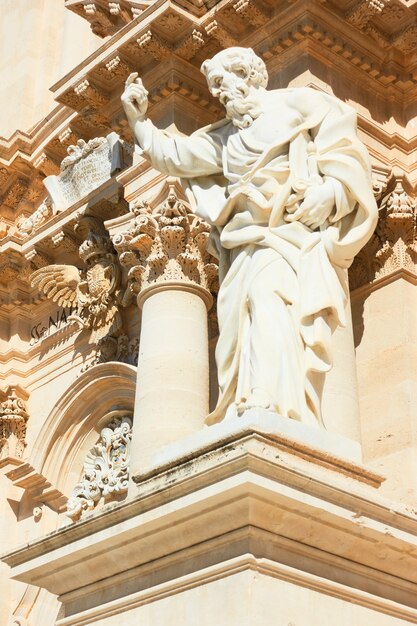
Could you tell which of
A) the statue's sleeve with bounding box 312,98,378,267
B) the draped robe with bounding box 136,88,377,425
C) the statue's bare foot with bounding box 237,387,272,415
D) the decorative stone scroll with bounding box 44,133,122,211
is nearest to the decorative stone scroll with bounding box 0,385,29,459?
A: the decorative stone scroll with bounding box 44,133,122,211

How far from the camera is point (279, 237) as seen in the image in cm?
626

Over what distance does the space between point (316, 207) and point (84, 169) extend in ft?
26.3

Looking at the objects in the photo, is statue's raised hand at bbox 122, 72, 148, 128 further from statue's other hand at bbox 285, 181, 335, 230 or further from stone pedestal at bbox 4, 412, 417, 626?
stone pedestal at bbox 4, 412, 417, 626

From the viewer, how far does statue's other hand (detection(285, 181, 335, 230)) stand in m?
6.25

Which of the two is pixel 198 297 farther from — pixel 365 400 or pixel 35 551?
pixel 35 551

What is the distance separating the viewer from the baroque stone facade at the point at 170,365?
5188 millimetres

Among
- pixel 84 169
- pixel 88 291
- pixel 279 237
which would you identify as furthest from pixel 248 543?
pixel 84 169

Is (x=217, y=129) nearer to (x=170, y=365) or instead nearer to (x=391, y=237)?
(x=170, y=365)

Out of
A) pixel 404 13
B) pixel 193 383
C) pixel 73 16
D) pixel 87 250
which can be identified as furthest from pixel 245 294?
pixel 73 16

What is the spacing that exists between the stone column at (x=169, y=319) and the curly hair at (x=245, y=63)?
3.38 m

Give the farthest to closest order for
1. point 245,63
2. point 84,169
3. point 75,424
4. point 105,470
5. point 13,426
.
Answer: point 13,426
point 84,169
point 75,424
point 105,470
point 245,63

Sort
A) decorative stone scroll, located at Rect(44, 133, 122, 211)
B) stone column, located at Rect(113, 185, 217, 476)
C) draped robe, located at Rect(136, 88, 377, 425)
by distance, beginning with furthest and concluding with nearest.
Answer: decorative stone scroll, located at Rect(44, 133, 122, 211)
stone column, located at Rect(113, 185, 217, 476)
draped robe, located at Rect(136, 88, 377, 425)

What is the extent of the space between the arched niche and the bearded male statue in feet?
20.2

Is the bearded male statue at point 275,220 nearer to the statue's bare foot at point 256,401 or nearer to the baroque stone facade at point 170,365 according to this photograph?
the statue's bare foot at point 256,401
